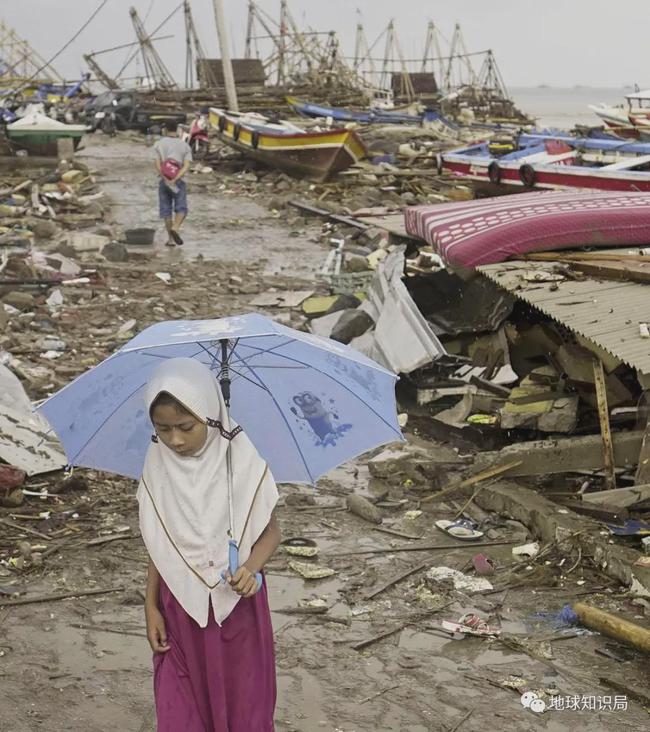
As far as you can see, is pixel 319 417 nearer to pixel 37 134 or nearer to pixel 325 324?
pixel 325 324

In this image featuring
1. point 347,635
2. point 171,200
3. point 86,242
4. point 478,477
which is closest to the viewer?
point 347,635

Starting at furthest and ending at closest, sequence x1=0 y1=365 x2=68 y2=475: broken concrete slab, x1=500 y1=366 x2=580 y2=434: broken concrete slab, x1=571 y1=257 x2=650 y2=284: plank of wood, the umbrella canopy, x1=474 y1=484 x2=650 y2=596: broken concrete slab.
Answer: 1. x1=571 y1=257 x2=650 y2=284: plank of wood
2. x1=500 y1=366 x2=580 y2=434: broken concrete slab
3. x1=0 y1=365 x2=68 y2=475: broken concrete slab
4. x1=474 y1=484 x2=650 y2=596: broken concrete slab
5. the umbrella canopy

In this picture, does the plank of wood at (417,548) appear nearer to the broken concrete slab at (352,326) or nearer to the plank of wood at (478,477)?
the plank of wood at (478,477)

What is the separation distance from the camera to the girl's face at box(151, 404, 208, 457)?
2.67 metres

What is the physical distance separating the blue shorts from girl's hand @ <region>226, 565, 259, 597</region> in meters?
12.6

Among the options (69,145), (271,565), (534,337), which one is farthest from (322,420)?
(69,145)

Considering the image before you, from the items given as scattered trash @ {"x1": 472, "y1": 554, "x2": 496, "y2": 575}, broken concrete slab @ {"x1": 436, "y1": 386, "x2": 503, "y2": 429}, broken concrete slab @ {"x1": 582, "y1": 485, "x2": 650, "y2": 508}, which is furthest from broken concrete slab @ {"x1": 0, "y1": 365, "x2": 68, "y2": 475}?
broken concrete slab @ {"x1": 582, "y1": 485, "x2": 650, "y2": 508}

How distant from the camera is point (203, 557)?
277 cm

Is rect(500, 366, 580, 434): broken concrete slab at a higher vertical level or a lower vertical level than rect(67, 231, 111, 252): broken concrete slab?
lower

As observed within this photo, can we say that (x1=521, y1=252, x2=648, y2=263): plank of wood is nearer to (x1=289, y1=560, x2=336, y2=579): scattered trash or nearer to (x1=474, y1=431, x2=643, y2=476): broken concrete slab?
(x1=474, y1=431, x2=643, y2=476): broken concrete slab

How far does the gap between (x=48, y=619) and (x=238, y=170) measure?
804 inches

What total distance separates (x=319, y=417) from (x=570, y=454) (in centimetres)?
344

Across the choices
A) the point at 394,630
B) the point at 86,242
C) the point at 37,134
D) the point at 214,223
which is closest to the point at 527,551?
the point at 394,630

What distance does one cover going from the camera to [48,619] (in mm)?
4734
